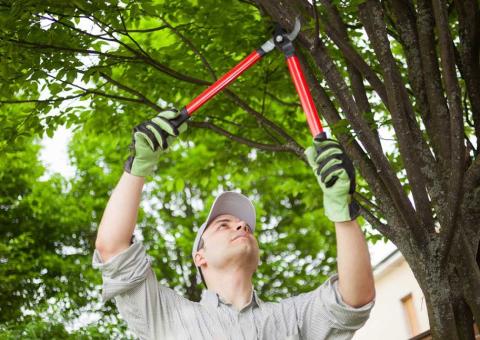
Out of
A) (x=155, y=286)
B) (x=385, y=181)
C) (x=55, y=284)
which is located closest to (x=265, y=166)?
(x=385, y=181)

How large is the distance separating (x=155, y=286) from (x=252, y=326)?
1.27 ft

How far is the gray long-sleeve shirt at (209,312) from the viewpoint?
2.74 m

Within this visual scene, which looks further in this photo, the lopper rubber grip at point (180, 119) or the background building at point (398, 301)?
the background building at point (398, 301)

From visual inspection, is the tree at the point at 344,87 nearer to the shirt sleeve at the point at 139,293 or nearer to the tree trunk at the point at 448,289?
the tree trunk at the point at 448,289

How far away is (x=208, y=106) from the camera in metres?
6.40

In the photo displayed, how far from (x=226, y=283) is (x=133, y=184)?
1.84 feet

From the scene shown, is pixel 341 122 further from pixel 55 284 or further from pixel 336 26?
pixel 55 284

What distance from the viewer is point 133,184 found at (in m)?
2.75

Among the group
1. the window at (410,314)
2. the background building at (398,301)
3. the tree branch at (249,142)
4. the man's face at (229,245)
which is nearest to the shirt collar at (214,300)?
the man's face at (229,245)

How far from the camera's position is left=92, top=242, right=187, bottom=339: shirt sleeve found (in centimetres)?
274

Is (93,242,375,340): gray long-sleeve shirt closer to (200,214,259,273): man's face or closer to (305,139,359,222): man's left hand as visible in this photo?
(200,214,259,273): man's face

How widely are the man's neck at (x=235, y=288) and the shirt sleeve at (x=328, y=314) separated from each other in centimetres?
19

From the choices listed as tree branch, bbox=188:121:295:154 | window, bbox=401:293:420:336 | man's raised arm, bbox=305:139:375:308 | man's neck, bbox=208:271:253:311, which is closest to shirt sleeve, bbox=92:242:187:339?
man's neck, bbox=208:271:253:311

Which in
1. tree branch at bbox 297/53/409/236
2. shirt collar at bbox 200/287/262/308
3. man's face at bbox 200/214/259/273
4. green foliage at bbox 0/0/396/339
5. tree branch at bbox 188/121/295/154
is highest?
green foliage at bbox 0/0/396/339
